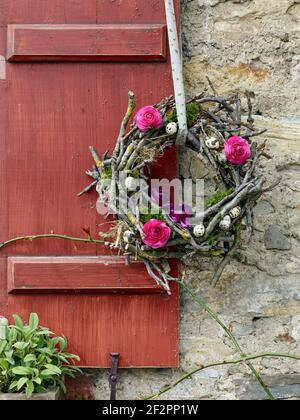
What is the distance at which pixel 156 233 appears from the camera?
247cm

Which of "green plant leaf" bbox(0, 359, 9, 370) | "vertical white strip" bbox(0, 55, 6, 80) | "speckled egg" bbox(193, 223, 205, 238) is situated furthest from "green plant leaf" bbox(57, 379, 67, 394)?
"vertical white strip" bbox(0, 55, 6, 80)

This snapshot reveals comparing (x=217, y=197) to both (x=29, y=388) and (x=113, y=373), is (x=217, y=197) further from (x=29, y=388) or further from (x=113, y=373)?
(x=29, y=388)

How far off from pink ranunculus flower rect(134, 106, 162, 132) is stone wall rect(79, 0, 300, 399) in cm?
31

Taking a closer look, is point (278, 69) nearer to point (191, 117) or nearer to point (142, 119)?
point (191, 117)

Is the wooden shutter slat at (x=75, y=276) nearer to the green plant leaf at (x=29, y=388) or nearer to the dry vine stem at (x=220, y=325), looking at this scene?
the dry vine stem at (x=220, y=325)

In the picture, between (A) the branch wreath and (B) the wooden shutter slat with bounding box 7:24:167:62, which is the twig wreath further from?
(B) the wooden shutter slat with bounding box 7:24:167:62

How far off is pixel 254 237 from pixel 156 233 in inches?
21.4

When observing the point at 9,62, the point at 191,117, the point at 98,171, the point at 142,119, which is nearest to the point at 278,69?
the point at 191,117

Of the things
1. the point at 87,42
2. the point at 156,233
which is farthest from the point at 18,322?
the point at 87,42

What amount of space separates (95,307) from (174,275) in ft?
1.11

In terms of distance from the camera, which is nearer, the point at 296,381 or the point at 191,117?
the point at 191,117

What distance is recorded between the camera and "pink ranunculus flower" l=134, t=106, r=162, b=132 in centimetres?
255

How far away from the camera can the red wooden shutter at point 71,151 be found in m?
2.76

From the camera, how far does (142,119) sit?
8.39 feet
